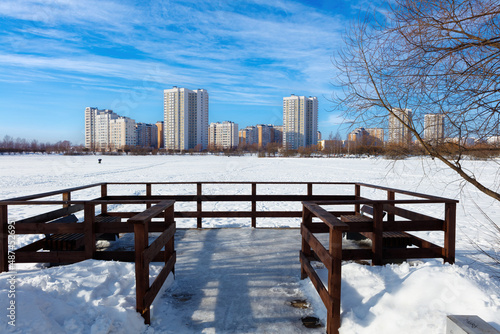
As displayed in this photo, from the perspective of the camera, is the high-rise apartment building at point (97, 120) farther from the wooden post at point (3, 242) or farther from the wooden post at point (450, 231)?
the wooden post at point (450, 231)

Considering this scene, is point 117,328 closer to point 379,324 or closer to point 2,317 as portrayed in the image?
point 2,317

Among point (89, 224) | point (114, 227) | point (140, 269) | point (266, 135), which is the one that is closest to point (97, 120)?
point (266, 135)

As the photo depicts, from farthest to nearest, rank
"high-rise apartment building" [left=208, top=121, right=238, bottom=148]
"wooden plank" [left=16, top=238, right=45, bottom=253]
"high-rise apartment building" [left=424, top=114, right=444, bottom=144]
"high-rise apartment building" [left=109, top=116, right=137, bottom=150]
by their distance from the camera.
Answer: "high-rise apartment building" [left=208, top=121, right=238, bottom=148], "high-rise apartment building" [left=109, top=116, right=137, bottom=150], "wooden plank" [left=16, top=238, right=45, bottom=253], "high-rise apartment building" [left=424, top=114, right=444, bottom=144]

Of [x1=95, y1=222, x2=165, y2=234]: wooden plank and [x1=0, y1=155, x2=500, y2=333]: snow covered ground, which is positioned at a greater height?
[x1=95, y1=222, x2=165, y2=234]: wooden plank

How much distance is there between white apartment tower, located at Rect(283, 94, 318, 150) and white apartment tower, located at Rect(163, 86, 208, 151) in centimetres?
3133

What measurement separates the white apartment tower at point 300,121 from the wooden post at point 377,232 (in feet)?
148

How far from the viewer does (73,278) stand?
3568mm

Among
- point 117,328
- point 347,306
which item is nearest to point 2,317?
point 117,328

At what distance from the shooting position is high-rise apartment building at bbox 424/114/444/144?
351 centimetres

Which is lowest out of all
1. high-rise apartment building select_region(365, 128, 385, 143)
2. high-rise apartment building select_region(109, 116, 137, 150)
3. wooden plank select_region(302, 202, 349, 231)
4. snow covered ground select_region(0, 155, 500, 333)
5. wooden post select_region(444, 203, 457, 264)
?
snow covered ground select_region(0, 155, 500, 333)

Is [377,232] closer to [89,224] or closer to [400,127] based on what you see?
[400,127]

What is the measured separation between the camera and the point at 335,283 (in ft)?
9.87

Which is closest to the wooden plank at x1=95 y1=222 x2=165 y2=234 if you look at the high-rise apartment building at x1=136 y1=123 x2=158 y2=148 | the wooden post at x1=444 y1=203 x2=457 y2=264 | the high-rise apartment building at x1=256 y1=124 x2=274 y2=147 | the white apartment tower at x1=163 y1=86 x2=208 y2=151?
the wooden post at x1=444 y1=203 x2=457 y2=264

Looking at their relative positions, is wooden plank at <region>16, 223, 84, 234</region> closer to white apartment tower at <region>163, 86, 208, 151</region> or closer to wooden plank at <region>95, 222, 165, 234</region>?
wooden plank at <region>95, 222, 165, 234</region>
